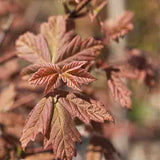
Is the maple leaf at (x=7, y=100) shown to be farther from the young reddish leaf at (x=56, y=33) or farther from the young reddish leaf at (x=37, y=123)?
the young reddish leaf at (x=37, y=123)

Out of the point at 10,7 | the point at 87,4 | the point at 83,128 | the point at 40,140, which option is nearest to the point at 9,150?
the point at 40,140

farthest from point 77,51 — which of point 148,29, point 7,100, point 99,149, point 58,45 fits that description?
point 148,29

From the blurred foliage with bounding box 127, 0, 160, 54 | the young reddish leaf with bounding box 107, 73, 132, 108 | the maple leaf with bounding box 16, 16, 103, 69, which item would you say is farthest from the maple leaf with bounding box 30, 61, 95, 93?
the blurred foliage with bounding box 127, 0, 160, 54

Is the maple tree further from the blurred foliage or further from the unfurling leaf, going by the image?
the blurred foliage

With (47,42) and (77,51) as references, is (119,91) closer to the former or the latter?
(77,51)

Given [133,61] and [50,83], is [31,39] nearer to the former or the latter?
[50,83]

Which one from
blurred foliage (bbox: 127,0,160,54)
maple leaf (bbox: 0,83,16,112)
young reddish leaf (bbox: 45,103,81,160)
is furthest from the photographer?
blurred foliage (bbox: 127,0,160,54)

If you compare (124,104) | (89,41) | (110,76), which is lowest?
(124,104)

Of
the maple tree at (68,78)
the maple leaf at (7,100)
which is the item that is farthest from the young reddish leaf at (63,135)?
the maple leaf at (7,100)
